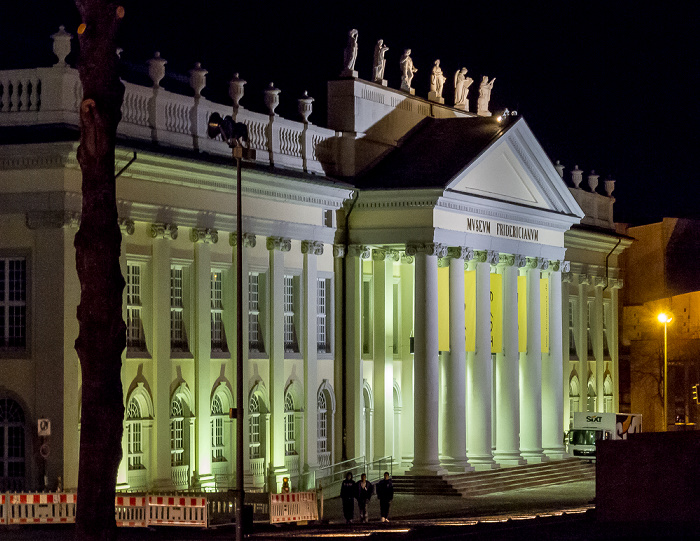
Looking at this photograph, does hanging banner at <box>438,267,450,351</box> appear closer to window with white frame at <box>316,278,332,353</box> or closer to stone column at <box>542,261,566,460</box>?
window with white frame at <box>316,278,332,353</box>

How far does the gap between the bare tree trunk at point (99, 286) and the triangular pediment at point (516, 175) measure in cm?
2708

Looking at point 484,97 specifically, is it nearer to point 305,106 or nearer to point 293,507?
point 305,106

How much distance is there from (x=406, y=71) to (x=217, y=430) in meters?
17.2

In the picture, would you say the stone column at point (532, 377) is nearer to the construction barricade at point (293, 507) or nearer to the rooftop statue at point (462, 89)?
the rooftop statue at point (462, 89)

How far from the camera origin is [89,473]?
82.7ft

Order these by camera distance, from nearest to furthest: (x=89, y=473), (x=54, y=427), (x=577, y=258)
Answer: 1. (x=89, y=473)
2. (x=54, y=427)
3. (x=577, y=258)

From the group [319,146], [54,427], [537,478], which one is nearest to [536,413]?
[537,478]

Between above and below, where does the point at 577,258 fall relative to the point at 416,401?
above

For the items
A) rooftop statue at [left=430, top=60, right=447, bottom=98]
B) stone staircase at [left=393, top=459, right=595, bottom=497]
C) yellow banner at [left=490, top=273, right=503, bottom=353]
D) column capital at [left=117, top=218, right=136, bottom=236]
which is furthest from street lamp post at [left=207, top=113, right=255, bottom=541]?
yellow banner at [left=490, top=273, right=503, bottom=353]

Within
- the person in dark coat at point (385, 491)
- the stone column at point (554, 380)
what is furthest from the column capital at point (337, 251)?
the stone column at point (554, 380)

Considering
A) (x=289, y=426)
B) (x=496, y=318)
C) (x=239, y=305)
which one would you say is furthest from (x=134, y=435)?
(x=496, y=318)

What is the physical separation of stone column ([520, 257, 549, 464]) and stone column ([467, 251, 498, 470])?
436cm

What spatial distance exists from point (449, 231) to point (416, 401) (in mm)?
5821

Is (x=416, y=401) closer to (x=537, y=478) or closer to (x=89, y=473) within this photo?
(x=537, y=478)
